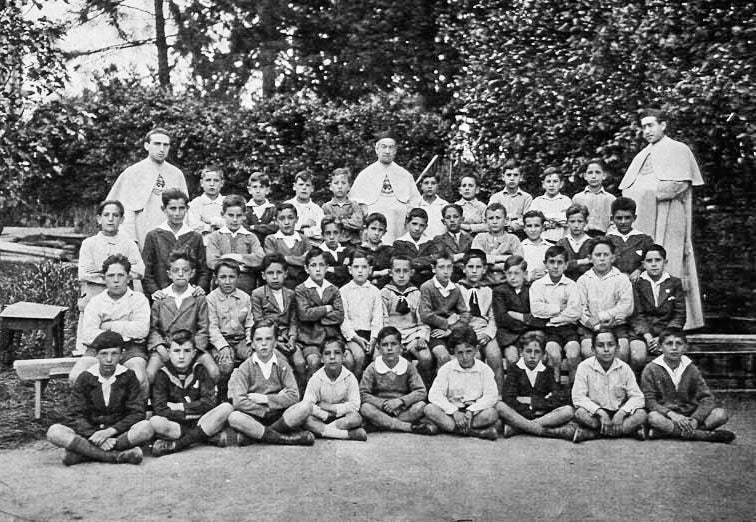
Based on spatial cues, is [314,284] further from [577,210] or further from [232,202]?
[577,210]

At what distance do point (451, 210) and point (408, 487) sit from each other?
11.4 ft

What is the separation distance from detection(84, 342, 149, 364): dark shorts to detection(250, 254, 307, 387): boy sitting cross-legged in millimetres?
869

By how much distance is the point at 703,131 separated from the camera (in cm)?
860

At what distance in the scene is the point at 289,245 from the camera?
7.42 metres

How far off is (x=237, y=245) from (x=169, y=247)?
0.57 meters

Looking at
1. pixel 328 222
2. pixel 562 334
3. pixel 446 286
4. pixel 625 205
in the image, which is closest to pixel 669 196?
pixel 625 205

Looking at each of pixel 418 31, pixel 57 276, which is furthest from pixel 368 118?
pixel 57 276

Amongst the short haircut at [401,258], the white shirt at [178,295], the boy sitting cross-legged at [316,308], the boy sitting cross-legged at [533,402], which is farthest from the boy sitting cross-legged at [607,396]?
the white shirt at [178,295]

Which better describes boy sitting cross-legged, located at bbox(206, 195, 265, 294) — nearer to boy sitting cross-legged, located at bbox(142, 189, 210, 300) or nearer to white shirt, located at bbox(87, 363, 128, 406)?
boy sitting cross-legged, located at bbox(142, 189, 210, 300)

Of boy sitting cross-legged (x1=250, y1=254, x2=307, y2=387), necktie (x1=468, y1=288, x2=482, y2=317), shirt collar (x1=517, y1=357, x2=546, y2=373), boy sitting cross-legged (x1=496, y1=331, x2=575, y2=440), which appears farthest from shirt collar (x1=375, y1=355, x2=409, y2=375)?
necktie (x1=468, y1=288, x2=482, y2=317)

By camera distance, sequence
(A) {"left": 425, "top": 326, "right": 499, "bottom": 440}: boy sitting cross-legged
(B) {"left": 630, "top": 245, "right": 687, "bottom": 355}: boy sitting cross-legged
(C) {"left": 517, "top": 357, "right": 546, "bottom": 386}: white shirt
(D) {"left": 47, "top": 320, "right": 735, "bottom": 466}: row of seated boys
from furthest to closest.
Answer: (B) {"left": 630, "top": 245, "right": 687, "bottom": 355}: boy sitting cross-legged, (C) {"left": 517, "top": 357, "right": 546, "bottom": 386}: white shirt, (A) {"left": 425, "top": 326, "right": 499, "bottom": 440}: boy sitting cross-legged, (D) {"left": 47, "top": 320, "right": 735, "bottom": 466}: row of seated boys

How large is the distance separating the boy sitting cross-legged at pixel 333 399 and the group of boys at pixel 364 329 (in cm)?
1

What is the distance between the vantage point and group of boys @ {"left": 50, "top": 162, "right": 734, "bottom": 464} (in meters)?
5.90

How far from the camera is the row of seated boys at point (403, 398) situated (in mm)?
5754
